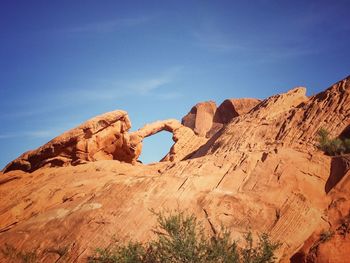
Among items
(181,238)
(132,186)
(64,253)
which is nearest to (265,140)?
(132,186)

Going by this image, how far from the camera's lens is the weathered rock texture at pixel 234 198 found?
955 cm

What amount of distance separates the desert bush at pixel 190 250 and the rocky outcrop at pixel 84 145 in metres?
10.7

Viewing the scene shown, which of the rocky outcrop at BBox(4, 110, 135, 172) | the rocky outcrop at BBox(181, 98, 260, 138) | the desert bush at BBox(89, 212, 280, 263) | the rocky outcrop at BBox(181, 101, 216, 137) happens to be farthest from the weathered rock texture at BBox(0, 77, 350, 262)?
the rocky outcrop at BBox(181, 101, 216, 137)

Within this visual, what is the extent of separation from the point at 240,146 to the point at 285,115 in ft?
10.3

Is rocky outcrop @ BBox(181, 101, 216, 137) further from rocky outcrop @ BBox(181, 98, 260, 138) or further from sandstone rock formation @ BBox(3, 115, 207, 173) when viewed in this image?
sandstone rock formation @ BBox(3, 115, 207, 173)

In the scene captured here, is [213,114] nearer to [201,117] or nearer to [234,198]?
[201,117]

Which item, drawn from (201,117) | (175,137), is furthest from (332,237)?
(201,117)

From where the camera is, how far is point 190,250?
7.72 m

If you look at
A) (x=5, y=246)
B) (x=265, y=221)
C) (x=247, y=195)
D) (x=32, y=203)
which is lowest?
(x=265, y=221)

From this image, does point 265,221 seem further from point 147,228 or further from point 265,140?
point 265,140

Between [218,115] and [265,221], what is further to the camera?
[218,115]

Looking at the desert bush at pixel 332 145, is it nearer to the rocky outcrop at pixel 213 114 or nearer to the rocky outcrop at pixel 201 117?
the rocky outcrop at pixel 213 114

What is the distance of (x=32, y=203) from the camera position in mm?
14117

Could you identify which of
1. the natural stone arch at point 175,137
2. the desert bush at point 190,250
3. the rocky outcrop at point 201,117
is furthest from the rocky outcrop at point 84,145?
the rocky outcrop at point 201,117
